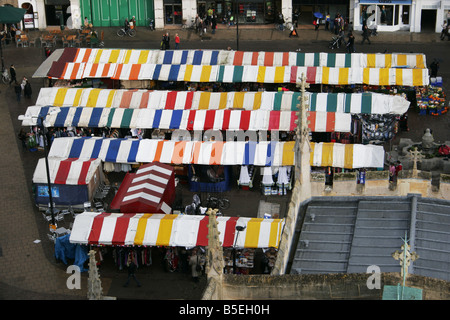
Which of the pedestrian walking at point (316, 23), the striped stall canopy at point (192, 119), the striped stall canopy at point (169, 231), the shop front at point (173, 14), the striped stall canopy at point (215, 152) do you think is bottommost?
the striped stall canopy at point (169, 231)

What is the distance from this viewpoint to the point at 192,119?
50.4m

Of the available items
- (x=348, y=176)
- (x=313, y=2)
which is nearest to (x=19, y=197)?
(x=348, y=176)

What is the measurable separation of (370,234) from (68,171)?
21.8 metres

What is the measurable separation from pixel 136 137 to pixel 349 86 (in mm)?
15474

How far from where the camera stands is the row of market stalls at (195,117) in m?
39.2

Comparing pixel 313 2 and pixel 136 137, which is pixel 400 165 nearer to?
pixel 136 137

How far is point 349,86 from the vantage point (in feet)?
188

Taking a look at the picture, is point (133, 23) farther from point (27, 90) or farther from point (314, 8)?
point (314, 8)

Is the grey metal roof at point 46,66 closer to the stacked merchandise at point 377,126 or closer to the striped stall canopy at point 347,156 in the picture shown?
the striped stall canopy at point 347,156

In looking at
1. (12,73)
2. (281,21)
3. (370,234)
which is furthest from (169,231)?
(281,21)

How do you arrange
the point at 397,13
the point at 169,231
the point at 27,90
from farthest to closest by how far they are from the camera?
the point at 397,13
the point at 27,90
the point at 169,231

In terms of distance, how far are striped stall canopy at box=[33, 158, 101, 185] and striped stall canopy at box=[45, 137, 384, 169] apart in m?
1.79

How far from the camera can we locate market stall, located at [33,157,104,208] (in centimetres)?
4434

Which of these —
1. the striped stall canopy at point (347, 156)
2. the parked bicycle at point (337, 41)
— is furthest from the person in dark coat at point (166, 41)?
the striped stall canopy at point (347, 156)
